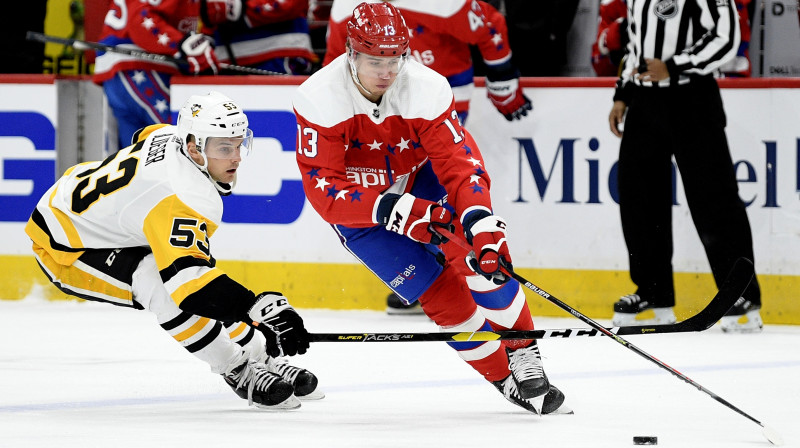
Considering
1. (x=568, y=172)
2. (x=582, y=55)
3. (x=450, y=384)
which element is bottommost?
(x=450, y=384)

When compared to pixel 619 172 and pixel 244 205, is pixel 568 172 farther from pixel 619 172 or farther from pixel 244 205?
pixel 244 205

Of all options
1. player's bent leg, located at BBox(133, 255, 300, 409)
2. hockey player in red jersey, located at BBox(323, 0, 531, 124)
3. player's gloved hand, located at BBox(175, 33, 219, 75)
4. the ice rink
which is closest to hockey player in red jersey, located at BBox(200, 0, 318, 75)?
player's gloved hand, located at BBox(175, 33, 219, 75)

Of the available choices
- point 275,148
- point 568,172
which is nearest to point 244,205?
point 275,148

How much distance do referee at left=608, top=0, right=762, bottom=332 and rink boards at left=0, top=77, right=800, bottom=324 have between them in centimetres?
24

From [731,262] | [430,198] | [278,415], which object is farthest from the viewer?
[731,262]

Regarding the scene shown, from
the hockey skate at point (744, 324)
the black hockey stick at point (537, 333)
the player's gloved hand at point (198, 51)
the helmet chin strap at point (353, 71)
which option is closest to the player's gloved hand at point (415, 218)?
the black hockey stick at point (537, 333)

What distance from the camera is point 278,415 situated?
3.56 meters

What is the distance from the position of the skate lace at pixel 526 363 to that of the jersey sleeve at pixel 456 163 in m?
0.39

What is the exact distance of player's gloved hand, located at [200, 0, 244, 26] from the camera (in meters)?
6.06

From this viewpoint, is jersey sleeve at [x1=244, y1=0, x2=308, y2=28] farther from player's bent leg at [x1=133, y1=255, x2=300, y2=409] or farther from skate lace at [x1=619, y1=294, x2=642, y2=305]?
player's bent leg at [x1=133, y1=255, x2=300, y2=409]

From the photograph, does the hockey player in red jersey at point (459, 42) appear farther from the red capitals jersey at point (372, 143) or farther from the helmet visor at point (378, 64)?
the helmet visor at point (378, 64)

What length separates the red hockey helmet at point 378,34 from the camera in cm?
348

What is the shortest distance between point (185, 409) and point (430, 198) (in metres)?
0.89

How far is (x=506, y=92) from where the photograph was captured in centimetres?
545
